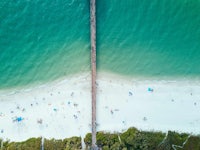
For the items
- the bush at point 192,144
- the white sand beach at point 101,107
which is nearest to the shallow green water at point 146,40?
the white sand beach at point 101,107

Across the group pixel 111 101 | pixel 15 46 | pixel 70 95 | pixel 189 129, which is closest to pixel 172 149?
pixel 189 129

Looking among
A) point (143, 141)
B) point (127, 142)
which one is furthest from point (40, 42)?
point (143, 141)

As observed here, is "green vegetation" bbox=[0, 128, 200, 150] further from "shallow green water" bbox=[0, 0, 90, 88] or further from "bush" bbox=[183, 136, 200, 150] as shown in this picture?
"shallow green water" bbox=[0, 0, 90, 88]

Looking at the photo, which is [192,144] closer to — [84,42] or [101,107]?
[101,107]

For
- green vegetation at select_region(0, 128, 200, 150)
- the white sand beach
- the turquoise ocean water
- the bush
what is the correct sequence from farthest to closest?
the turquoise ocean water → the white sand beach → the bush → green vegetation at select_region(0, 128, 200, 150)

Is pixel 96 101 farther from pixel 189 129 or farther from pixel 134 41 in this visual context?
pixel 189 129

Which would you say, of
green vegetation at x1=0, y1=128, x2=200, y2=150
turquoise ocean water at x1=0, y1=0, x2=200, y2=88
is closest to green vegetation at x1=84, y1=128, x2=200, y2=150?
green vegetation at x1=0, y1=128, x2=200, y2=150
